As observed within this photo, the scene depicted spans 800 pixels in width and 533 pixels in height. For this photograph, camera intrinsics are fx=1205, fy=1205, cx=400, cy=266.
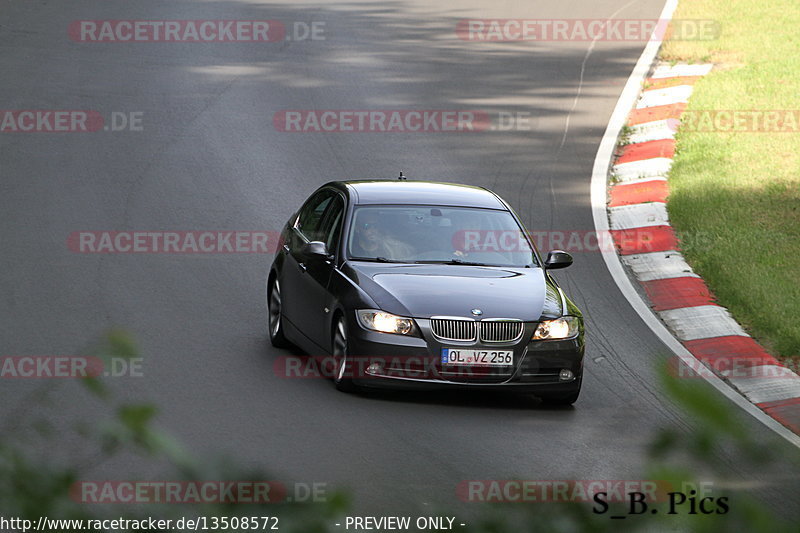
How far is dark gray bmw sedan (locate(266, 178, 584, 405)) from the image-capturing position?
8.88 metres

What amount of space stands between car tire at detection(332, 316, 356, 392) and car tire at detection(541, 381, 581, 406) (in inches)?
59.4

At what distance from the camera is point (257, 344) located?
10.7 meters

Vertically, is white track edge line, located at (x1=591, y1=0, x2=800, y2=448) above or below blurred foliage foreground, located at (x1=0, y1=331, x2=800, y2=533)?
below

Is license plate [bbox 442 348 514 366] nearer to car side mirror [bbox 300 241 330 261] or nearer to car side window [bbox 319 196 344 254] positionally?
car side mirror [bbox 300 241 330 261]

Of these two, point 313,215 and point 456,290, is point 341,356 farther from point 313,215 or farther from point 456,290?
point 313,215

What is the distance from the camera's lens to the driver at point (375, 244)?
32.6 feet

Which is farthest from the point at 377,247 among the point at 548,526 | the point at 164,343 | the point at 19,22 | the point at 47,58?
the point at 19,22

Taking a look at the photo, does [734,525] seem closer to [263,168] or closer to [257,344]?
[257,344]

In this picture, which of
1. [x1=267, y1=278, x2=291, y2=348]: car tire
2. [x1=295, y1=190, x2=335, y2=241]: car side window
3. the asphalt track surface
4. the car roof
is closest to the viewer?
the asphalt track surface
